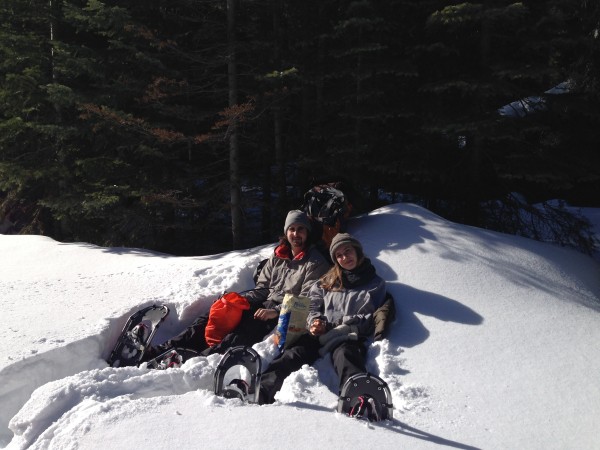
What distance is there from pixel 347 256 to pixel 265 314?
3.56 feet

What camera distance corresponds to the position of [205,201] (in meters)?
8.67

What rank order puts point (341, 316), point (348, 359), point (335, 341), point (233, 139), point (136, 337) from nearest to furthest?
1. point (348, 359)
2. point (335, 341)
3. point (341, 316)
4. point (136, 337)
5. point (233, 139)

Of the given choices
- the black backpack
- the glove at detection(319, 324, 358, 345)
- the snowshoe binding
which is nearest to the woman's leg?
the glove at detection(319, 324, 358, 345)

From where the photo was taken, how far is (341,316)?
4664 mm

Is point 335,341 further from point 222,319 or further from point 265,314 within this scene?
point 222,319

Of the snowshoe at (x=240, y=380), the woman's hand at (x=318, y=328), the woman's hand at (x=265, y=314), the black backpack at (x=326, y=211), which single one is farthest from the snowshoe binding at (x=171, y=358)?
the black backpack at (x=326, y=211)

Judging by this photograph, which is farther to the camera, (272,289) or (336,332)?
(272,289)

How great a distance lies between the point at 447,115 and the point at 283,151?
424cm

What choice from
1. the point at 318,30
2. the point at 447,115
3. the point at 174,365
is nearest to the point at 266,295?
the point at 174,365

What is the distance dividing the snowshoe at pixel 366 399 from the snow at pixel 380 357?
0.11 meters

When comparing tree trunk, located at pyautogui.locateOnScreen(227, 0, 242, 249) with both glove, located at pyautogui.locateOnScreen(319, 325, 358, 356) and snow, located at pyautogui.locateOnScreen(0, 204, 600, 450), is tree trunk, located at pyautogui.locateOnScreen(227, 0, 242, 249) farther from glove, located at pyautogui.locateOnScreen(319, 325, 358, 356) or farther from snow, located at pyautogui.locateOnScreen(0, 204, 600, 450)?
glove, located at pyautogui.locateOnScreen(319, 325, 358, 356)

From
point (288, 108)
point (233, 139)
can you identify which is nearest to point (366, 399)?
point (233, 139)

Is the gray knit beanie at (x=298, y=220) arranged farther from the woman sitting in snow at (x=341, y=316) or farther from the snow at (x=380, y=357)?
the snow at (x=380, y=357)

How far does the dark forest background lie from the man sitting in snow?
1880mm
